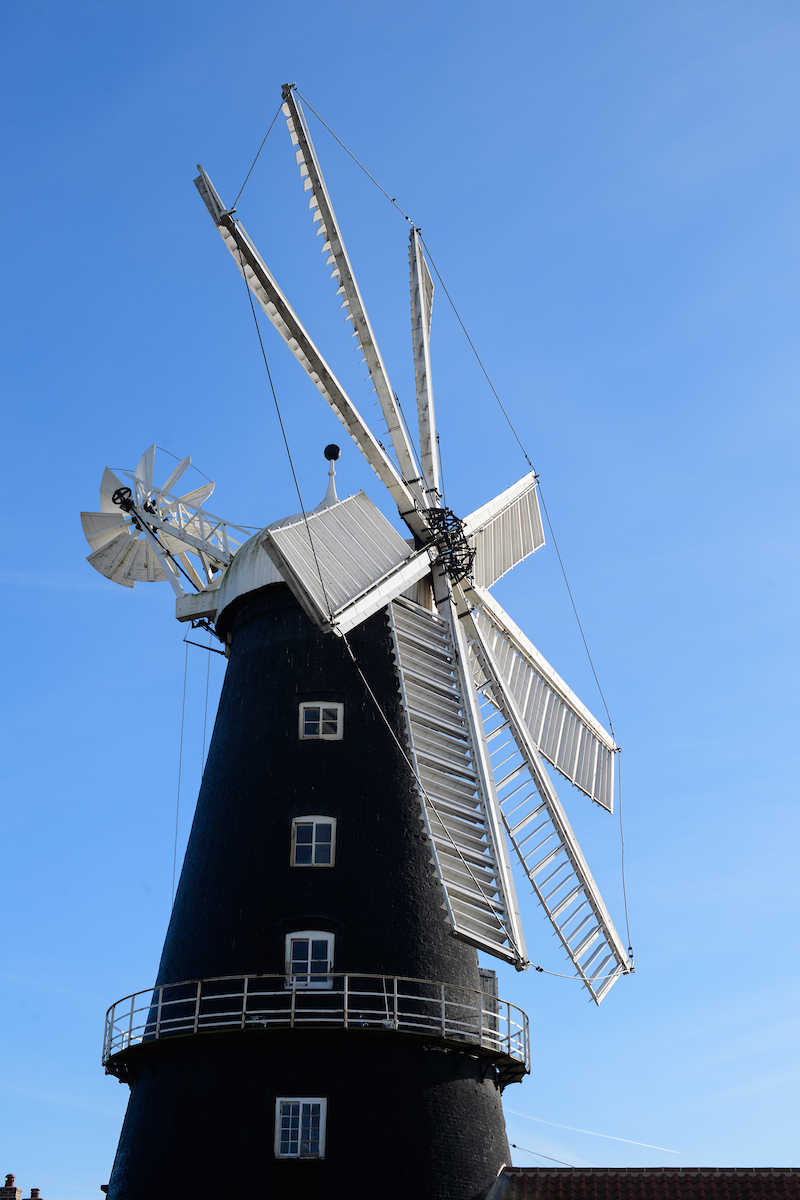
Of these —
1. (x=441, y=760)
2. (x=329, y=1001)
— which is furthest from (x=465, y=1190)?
(x=441, y=760)

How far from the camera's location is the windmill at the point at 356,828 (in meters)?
17.3

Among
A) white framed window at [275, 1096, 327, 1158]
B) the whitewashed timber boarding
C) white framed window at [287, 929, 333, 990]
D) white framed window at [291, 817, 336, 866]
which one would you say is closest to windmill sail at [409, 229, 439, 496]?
the whitewashed timber boarding

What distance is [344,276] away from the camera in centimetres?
2059

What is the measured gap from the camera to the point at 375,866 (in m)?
19.1

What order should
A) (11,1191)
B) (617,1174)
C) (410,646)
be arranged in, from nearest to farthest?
1. (617,1174)
2. (410,646)
3. (11,1191)

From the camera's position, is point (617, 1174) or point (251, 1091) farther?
point (617, 1174)

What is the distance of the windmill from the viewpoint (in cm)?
1733

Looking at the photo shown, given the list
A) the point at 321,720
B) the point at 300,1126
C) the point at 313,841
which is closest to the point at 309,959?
the point at 313,841

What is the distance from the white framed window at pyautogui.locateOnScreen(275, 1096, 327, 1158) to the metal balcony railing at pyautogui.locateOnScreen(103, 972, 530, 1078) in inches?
41.6

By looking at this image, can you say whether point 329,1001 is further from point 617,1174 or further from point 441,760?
point 617,1174

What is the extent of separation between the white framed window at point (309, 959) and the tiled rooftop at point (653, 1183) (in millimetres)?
4399

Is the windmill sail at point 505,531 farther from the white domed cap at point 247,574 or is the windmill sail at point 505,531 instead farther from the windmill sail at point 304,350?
the white domed cap at point 247,574

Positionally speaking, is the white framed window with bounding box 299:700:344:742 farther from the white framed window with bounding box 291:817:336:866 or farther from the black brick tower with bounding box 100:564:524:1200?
the white framed window with bounding box 291:817:336:866

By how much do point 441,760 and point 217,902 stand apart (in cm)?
432
